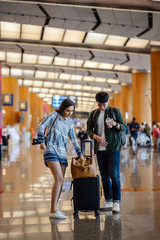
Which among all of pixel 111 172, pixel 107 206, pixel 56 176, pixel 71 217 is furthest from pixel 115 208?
pixel 56 176

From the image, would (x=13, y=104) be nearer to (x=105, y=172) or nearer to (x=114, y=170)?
(x=105, y=172)

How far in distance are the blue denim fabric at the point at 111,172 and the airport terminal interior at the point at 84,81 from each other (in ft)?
0.90

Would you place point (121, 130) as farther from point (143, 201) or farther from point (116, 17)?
point (116, 17)

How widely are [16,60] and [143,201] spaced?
82.6ft

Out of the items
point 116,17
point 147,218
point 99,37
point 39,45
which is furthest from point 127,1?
point 147,218

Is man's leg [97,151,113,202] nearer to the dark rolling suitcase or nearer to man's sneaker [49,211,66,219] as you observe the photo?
the dark rolling suitcase

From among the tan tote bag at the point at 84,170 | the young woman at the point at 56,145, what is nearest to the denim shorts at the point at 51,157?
the young woman at the point at 56,145

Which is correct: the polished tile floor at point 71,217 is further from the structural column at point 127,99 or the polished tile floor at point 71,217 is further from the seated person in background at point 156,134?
the structural column at point 127,99

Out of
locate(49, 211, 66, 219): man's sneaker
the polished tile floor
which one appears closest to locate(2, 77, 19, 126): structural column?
the polished tile floor

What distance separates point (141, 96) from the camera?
32.9 m

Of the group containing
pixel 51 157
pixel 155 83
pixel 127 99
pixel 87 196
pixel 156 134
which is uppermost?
pixel 127 99

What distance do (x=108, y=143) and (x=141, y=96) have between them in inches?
1098

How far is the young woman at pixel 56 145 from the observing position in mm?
4992

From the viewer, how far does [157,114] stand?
23.4 meters
